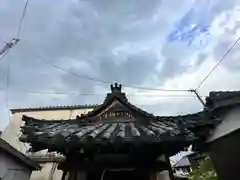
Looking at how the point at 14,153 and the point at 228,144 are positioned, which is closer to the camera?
the point at 228,144

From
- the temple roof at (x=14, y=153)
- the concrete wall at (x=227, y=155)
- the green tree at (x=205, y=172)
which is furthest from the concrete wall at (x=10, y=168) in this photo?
the concrete wall at (x=227, y=155)

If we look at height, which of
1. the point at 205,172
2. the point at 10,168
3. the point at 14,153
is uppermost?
the point at 14,153

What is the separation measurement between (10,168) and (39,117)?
29.4 feet

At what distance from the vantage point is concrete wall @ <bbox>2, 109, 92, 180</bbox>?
15680 mm

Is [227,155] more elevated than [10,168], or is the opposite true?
[10,168]

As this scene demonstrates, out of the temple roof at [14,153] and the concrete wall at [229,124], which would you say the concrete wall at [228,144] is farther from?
the temple roof at [14,153]

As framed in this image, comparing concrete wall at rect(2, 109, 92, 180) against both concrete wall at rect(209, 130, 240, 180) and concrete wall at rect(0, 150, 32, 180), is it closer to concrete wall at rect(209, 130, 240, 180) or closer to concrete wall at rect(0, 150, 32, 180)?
concrete wall at rect(0, 150, 32, 180)

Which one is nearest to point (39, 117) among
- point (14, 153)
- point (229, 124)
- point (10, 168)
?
point (10, 168)

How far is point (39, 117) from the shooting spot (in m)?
20.3

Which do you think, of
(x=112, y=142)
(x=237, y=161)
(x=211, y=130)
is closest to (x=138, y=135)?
(x=112, y=142)

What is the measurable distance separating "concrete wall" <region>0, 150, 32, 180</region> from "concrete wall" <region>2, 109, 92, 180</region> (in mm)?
3821

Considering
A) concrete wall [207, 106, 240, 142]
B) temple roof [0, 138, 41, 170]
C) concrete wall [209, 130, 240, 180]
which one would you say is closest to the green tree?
concrete wall [209, 130, 240, 180]

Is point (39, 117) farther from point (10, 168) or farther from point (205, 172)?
point (205, 172)

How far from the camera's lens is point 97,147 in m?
6.04
